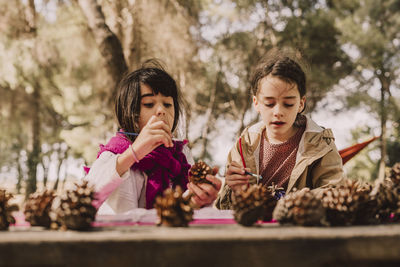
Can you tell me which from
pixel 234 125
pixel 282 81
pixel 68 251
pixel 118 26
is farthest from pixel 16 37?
pixel 234 125

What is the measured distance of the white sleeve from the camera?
1339mm

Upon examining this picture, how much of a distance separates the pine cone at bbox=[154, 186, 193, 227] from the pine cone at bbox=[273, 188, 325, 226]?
0.80 ft

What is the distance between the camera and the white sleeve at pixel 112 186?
1.34 meters

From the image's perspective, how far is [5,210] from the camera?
929 mm

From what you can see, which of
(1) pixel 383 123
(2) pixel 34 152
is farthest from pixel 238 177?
(2) pixel 34 152

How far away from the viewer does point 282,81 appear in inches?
66.5

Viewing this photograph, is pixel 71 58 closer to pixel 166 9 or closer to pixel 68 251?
pixel 166 9

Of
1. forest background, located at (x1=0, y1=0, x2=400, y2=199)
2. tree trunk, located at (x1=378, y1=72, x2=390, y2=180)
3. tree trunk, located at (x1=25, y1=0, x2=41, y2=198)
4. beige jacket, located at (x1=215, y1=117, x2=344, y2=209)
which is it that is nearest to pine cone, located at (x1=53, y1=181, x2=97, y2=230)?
beige jacket, located at (x1=215, y1=117, x2=344, y2=209)

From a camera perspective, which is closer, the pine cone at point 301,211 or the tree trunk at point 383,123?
the pine cone at point 301,211

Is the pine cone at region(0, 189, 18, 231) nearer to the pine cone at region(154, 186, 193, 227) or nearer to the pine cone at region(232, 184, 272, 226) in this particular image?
the pine cone at region(154, 186, 193, 227)

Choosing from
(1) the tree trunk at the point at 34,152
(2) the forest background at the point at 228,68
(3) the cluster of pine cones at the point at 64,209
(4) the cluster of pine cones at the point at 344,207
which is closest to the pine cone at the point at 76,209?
(3) the cluster of pine cones at the point at 64,209

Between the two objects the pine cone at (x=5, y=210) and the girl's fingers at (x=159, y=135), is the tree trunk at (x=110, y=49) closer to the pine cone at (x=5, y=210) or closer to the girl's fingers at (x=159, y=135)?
Answer: the girl's fingers at (x=159, y=135)

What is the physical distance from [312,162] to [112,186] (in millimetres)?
935

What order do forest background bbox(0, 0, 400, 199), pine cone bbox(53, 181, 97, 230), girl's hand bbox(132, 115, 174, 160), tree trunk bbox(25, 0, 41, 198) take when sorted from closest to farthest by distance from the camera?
pine cone bbox(53, 181, 97, 230) < girl's hand bbox(132, 115, 174, 160) < forest background bbox(0, 0, 400, 199) < tree trunk bbox(25, 0, 41, 198)
